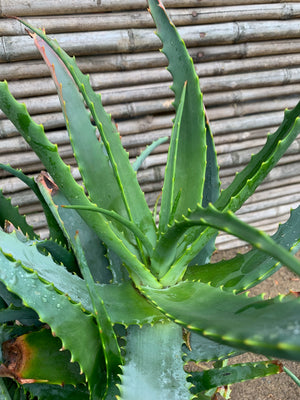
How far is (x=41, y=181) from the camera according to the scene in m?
0.59

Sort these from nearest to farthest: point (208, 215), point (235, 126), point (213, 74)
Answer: point (208, 215) → point (213, 74) → point (235, 126)

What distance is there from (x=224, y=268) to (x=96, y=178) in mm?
237

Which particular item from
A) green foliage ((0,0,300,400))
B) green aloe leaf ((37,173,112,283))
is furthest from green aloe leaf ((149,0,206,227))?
green aloe leaf ((37,173,112,283))

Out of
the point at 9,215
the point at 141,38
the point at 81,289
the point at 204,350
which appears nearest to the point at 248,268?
the point at 204,350

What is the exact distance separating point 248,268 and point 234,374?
149 millimetres

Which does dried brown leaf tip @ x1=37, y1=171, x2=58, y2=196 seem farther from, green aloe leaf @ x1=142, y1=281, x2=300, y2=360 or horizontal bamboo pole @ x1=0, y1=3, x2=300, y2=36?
horizontal bamboo pole @ x1=0, y1=3, x2=300, y2=36

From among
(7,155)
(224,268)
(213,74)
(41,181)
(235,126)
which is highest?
(213,74)

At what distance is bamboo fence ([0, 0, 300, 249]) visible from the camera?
138 centimetres

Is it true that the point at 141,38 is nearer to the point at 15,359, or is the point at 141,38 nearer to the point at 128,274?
the point at 128,274

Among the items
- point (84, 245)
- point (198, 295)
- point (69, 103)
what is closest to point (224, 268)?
point (198, 295)

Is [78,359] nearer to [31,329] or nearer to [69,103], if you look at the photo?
[31,329]

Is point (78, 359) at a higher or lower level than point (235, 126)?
lower

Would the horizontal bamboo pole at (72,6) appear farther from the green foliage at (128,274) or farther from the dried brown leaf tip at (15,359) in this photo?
the dried brown leaf tip at (15,359)

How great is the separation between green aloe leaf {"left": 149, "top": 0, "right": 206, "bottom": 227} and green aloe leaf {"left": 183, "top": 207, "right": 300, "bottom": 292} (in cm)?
10
